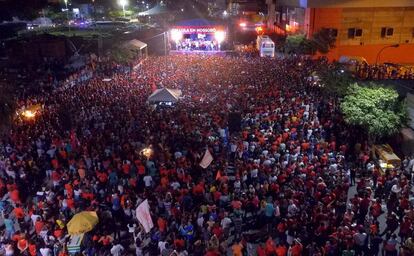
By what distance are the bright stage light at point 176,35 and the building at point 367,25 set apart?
1318 centimetres

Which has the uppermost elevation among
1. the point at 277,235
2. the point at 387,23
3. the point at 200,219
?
the point at 387,23

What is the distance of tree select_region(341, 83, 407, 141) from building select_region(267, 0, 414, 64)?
21310 millimetres

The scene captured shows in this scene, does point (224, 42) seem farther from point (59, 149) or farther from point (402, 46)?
point (59, 149)

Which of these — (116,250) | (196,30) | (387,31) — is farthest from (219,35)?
(116,250)

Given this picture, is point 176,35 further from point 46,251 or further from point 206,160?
point 46,251

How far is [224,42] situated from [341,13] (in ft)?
41.7

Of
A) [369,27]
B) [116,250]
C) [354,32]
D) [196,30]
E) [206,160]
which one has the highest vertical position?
[369,27]

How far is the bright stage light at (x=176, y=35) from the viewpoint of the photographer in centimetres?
4423

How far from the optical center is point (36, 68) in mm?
35688

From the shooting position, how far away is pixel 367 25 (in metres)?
39.1

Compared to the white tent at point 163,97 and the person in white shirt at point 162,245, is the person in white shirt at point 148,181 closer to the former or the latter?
the person in white shirt at point 162,245

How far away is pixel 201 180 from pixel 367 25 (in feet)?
105

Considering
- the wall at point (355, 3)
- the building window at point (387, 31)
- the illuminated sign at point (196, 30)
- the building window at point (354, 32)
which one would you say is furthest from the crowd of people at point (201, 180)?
the illuminated sign at point (196, 30)

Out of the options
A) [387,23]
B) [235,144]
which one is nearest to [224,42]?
[387,23]
